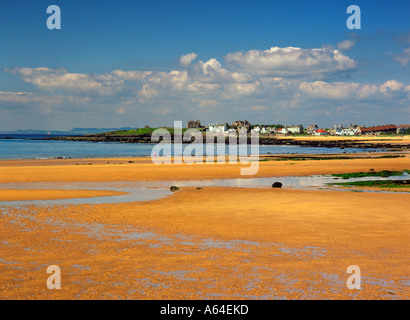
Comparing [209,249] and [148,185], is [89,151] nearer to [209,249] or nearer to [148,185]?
[148,185]

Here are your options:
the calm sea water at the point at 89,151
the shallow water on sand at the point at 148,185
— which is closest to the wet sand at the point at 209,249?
the shallow water on sand at the point at 148,185

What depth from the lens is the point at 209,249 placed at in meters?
13.2

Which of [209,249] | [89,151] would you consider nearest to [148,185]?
[209,249]

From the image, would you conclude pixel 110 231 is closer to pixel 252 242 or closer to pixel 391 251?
pixel 252 242

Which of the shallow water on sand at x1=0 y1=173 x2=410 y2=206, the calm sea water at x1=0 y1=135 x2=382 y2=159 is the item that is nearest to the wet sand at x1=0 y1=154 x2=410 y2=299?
the shallow water on sand at x1=0 y1=173 x2=410 y2=206

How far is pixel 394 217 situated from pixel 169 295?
44.3ft

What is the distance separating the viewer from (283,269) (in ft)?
36.3

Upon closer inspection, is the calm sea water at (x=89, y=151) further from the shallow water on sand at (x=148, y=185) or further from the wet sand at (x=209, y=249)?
the wet sand at (x=209, y=249)

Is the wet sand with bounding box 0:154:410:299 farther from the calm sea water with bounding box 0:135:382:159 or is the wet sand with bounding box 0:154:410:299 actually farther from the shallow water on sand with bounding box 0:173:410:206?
the calm sea water with bounding box 0:135:382:159

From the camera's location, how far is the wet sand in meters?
9.57

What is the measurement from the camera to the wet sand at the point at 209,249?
9.57 metres
